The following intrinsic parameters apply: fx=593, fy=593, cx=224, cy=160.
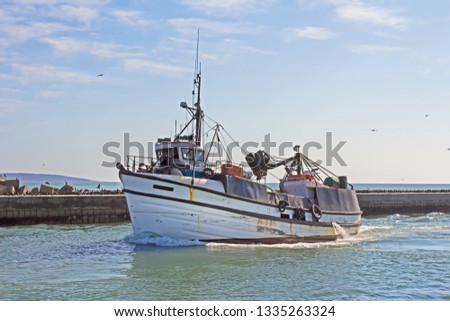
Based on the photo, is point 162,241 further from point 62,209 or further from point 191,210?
point 62,209

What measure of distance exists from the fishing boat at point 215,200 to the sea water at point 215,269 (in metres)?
0.63

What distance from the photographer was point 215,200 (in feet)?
73.9

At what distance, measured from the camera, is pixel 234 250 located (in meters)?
22.0

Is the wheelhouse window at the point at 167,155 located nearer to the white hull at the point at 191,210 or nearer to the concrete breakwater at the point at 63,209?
the white hull at the point at 191,210

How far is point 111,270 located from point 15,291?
3553mm

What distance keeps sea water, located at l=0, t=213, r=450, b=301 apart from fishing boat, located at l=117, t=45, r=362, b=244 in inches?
25.0

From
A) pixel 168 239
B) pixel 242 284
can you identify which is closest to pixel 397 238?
pixel 168 239

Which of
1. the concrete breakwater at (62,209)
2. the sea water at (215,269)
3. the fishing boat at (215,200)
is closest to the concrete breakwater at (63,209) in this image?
the concrete breakwater at (62,209)

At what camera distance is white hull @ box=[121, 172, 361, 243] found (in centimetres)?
2203

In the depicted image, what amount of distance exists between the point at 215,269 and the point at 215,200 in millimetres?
4764

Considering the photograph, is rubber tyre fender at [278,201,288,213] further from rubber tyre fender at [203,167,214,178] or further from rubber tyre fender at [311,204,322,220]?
rubber tyre fender at [203,167,214,178]

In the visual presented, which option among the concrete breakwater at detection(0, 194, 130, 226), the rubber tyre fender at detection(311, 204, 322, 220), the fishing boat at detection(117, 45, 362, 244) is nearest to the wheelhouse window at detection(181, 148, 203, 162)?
the fishing boat at detection(117, 45, 362, 244)

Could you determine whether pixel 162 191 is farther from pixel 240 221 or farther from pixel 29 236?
pixel 29 236

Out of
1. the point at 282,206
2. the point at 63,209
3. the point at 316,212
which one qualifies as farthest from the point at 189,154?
the point at 63,209
